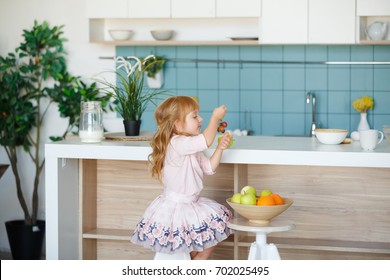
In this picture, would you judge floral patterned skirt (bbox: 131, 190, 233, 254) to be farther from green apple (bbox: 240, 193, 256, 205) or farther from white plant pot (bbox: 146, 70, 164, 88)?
white plant pot (bbox: 146, 70, 164, 88)

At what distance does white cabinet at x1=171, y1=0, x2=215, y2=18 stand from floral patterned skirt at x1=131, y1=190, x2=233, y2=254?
2.20 m

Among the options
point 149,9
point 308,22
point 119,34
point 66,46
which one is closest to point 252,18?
point 308,22

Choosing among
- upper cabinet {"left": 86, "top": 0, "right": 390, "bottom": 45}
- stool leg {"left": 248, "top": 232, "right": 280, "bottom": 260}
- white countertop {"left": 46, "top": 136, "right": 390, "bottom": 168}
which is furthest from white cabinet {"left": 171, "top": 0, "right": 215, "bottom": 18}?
stool leg {"left": 248, "top": 232, "right": 280, "bottom": 260}

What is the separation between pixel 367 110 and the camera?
5176 mm

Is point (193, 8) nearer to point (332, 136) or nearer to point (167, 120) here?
point (332, 136)

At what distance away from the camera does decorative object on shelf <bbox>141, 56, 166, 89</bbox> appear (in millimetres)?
5301

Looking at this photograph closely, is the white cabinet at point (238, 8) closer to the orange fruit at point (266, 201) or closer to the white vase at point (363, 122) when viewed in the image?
the white vase at point (363, 122)

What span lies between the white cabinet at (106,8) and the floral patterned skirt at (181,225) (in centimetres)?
234

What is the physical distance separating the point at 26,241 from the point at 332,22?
2596 mm

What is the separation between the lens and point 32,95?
541cm

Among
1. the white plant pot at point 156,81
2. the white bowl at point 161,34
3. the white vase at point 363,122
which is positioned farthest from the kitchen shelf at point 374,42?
the white plant pot at point 156,81

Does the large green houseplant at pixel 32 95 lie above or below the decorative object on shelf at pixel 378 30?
below

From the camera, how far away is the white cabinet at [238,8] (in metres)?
5.03
